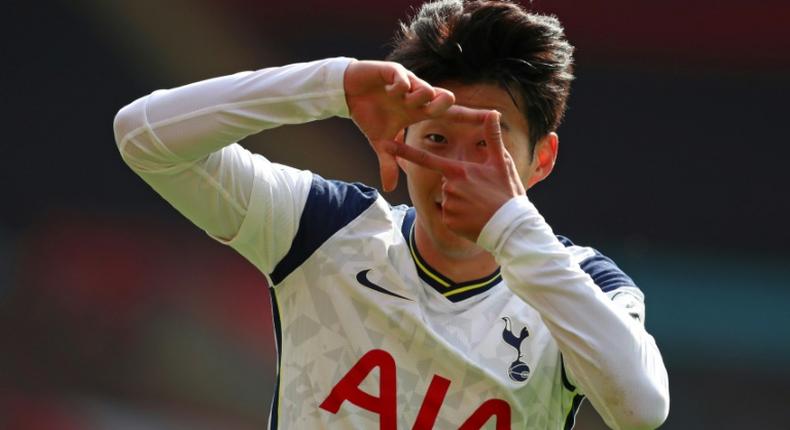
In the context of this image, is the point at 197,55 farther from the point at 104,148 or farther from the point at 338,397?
the point at 338,397

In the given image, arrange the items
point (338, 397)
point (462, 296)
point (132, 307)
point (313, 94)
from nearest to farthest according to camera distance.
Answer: point (313, 94), point (338, 397), point (462, 296), point (132, 307)

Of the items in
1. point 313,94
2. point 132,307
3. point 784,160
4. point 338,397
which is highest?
point 313,94

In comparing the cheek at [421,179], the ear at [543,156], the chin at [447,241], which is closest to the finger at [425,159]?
the cheek at [421,179]

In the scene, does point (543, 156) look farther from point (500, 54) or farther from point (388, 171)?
point (388, 171)

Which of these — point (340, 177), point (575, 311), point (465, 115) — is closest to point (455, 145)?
point (465, 115)

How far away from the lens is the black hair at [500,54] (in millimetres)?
2469

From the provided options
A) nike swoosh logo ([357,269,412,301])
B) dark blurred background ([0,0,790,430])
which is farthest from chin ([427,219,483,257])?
dark blurred background ([0,0,790,430])

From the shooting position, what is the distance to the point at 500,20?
2500 millimetres

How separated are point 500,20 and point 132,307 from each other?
4256 millimetres

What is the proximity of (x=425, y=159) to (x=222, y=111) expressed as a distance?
0.38 m

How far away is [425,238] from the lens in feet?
8.09

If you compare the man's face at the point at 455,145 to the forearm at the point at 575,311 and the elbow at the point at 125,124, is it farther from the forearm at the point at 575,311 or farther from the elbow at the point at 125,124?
the elbow at the point at 125,124

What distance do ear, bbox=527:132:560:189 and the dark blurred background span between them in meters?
3.58

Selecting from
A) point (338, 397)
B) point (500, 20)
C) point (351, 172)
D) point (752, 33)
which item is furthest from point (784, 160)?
point (338, 397)
